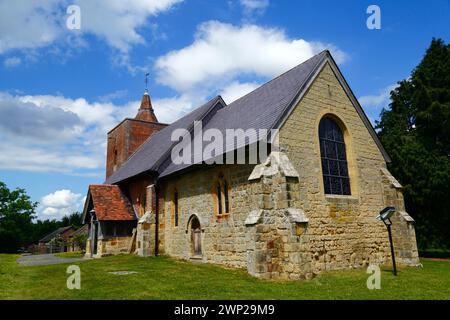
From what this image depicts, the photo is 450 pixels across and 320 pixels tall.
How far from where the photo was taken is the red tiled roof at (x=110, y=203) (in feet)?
65.0

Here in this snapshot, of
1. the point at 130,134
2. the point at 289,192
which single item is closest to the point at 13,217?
the point at 130,134

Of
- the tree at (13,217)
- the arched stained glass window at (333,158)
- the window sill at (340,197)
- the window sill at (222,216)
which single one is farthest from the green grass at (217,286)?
the tree at (13,217)

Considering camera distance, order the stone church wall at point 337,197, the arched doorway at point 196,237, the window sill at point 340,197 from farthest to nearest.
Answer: the arched doorway at point 196,237, the window sill at point 340,197, the stone church wall at point 337,197

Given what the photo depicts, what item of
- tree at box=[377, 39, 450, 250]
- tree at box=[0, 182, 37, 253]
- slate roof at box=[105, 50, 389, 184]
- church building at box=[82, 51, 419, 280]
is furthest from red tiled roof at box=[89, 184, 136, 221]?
tree at box=[0, 182, 37, 253]

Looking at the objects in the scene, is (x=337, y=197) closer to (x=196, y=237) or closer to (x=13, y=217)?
(x=196, y=237)

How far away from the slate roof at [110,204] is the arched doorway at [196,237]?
6.03 metres

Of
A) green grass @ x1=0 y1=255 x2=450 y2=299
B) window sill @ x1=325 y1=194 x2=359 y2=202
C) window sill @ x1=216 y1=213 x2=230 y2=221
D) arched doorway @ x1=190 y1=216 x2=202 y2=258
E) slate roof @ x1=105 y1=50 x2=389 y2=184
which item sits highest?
slate roof @ x1=105 y1=50 x2=389 y2=184

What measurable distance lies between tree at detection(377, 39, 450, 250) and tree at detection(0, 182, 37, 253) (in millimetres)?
44719

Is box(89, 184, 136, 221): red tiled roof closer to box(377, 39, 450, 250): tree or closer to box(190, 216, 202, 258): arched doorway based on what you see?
box(190, 216, 202, 258): arched doorway

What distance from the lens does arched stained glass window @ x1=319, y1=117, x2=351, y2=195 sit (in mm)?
13242

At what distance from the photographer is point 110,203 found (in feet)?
68.8

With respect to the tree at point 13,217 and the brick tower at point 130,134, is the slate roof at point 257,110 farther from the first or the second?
the tree at point 13,217

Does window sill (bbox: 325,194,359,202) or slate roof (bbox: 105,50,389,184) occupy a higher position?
slate roof (bbox: 105,50,389,184)

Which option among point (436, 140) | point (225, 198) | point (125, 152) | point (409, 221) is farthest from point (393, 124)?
point (125, 152)
